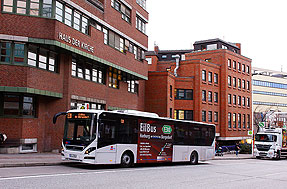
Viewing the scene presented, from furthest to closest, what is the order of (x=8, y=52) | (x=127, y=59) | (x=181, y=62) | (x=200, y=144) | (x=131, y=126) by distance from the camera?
(x=181, y=62) → (x=127, y=59) → (x=200, y=144) → (x=8, y=52) → (x=131, y=126)

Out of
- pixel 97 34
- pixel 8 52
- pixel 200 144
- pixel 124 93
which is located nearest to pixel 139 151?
pixel 200 144

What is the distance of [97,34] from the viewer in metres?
25.9

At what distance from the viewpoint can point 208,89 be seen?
4722 centimetres

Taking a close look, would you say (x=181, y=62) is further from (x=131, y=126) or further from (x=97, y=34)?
(x=131, y=126)

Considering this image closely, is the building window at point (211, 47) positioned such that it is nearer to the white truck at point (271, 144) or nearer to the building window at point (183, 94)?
the building window at point (183, 94)

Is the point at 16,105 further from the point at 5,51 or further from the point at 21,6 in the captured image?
the point at 21,6

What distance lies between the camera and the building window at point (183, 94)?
44009 millimetres

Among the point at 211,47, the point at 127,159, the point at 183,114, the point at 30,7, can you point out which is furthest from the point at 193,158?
the point at 211,47

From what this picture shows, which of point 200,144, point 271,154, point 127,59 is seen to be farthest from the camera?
point 271,154

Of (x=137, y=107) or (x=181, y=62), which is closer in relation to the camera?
(x=137, y=107)

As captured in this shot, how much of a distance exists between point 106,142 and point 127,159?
1.95 metres

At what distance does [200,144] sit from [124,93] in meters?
11.1

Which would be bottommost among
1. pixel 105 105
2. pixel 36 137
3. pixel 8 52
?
pixel 36 137

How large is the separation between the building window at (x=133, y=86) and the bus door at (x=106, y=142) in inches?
683
